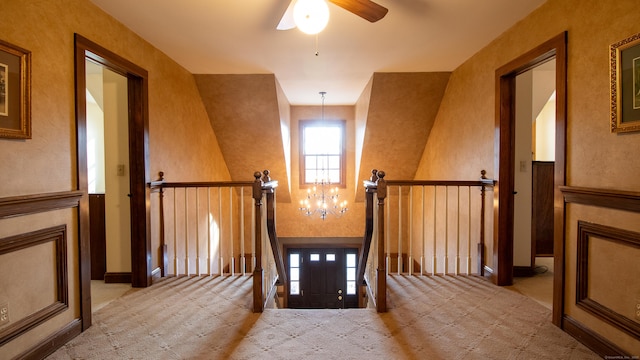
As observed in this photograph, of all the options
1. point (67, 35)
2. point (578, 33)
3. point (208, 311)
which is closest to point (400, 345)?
point (208, 311)

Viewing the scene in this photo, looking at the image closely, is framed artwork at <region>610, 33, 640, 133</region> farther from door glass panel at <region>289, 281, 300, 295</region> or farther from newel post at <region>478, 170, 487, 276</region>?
door glass panel at <region>289, 281, 300, 295</region>

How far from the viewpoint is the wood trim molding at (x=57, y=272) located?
189cm

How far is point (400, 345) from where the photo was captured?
2174mm

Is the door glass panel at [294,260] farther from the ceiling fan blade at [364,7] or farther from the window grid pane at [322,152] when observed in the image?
the ceiling fan blade at [364,7]

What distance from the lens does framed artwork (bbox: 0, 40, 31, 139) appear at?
1855 millimetres

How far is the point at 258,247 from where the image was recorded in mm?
2766

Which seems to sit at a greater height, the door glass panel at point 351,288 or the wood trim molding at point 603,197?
the wood trim molding at point 603,197

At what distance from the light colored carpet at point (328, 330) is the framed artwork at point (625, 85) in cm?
139

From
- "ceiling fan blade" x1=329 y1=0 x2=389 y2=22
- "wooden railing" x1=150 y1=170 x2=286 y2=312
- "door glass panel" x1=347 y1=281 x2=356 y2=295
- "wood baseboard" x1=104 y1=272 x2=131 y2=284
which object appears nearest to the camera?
"ceiling fan blade" x1=329 y1=0 x2=389 y2=22

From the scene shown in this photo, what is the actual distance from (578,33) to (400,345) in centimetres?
233

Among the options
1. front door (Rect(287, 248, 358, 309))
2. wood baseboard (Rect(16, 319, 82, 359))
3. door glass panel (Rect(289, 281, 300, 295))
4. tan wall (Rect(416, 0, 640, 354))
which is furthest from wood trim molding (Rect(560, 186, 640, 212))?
door glass panel (Rect(289, 281, 300, 295))

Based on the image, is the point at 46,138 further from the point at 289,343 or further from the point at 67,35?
the point at 289,343

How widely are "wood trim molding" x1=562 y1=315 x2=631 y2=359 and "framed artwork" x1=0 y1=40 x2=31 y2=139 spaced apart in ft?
11.8

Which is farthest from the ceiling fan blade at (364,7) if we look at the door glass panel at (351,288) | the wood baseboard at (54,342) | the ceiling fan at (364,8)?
the door glass panel at (351,288)
